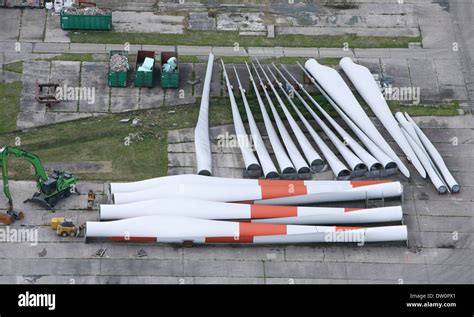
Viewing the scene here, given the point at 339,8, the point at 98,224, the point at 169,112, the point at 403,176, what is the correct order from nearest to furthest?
the point at 98,224 → the point at 403,176 → the point at 169,112 → the point at 339,8

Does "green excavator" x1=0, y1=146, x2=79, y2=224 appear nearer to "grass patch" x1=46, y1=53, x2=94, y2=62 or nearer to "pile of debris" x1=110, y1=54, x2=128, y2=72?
"pile of debris" x1=110, y1=54, x2=128, y2=72

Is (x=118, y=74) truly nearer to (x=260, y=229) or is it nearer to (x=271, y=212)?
(x=271, y=212)

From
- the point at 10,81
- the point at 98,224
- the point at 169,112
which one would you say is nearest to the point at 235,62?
the point at 169,112

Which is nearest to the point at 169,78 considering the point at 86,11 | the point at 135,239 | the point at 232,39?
the point at 232,39

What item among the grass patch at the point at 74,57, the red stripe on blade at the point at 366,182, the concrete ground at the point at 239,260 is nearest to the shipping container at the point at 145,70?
the grass patch at the point at 74,57

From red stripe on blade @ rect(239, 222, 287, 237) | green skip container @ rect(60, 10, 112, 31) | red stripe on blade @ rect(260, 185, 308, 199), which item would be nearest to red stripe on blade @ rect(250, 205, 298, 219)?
red stripe on blade @ rect(239, 222, 287, 237)

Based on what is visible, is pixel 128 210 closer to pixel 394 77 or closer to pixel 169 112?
pixel 169 112
